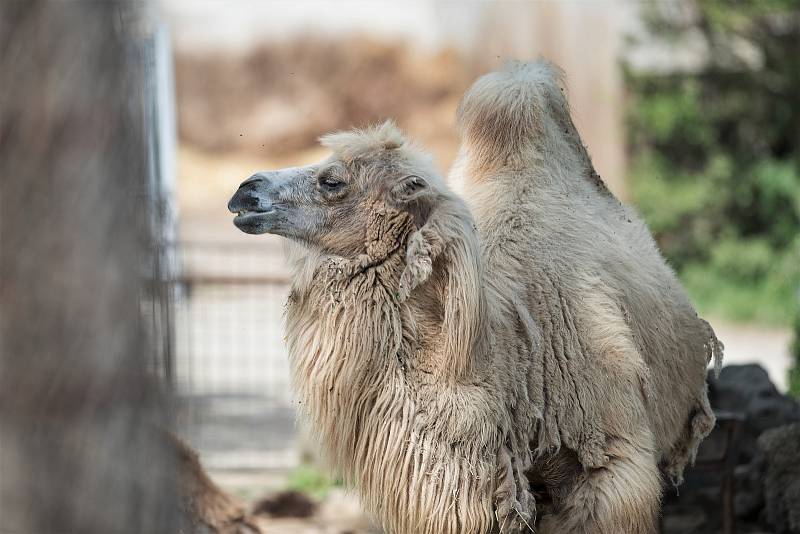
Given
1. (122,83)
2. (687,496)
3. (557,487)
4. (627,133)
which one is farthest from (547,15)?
(122,83)

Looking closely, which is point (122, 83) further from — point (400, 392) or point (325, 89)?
point (325, 89)

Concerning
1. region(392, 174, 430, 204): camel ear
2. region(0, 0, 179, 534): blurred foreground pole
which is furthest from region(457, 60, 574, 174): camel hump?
region(0, 0, 179, 534): blurred foreground pole

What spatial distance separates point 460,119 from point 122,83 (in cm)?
342

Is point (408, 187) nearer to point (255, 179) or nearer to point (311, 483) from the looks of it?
point (255, 179)

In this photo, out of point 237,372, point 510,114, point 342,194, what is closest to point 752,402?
point 510,114

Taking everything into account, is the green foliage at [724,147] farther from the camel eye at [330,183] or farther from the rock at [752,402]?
the camel eye at [330,183]

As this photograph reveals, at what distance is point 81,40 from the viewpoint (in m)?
2.12

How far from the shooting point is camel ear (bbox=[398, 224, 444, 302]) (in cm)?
405

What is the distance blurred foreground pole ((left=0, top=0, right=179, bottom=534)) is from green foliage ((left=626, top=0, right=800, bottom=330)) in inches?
605

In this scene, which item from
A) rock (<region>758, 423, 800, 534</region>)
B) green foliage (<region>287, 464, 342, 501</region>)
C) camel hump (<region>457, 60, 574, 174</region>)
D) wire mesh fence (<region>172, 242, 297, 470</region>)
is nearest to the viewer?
camel hump (<region>457, 60, 574, 174</region>)

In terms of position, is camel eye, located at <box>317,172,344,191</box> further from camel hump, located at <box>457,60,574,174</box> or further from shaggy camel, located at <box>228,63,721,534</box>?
camel hump, located at <box>457,60,574,174</box>

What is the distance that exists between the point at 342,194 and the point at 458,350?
823mm

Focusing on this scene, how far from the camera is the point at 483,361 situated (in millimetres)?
4219

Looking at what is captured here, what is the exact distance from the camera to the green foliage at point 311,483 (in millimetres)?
8258
